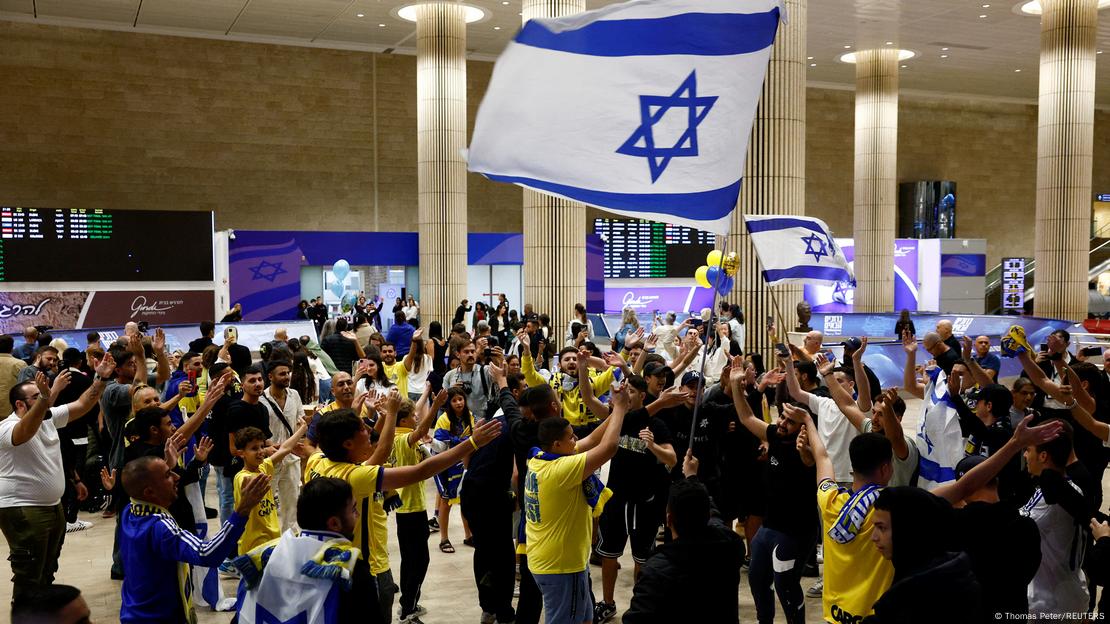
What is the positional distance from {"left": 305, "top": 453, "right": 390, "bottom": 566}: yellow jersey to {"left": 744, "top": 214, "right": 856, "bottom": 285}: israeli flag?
222 inches

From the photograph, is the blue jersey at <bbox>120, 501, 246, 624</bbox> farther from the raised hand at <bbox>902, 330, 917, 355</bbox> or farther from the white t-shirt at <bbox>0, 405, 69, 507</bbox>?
the raised hand at <bbox>902, 330, 917, 355</bbox>

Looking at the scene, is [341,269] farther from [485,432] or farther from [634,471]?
[485,432]

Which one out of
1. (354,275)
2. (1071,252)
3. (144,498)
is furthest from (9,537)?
(1071,252)

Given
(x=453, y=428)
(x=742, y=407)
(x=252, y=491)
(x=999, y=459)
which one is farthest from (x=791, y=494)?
(x=252, y=491)

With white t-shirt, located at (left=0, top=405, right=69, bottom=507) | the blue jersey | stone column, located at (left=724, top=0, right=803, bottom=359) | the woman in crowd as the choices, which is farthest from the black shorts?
stone column, located at (left=724, top=0, right=803, bottom=359)

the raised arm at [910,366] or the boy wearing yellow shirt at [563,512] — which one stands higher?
the raised arm at [910,366]

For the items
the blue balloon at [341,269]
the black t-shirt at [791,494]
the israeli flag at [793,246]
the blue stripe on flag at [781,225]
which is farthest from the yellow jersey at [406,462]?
the blue balloon at [341,269]

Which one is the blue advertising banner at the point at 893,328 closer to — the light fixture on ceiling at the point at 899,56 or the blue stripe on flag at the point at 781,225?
the blue stripe on flag at the point at 781,225

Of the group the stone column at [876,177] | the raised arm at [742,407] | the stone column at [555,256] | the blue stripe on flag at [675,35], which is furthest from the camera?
the stone column at [876,177]

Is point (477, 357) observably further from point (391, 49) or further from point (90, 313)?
point (391, 49)

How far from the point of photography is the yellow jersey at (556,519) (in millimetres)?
4812

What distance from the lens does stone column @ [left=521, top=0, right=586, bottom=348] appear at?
1773cm

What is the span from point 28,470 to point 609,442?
3.64 meters

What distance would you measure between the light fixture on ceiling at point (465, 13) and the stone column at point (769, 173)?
10.1 meters
